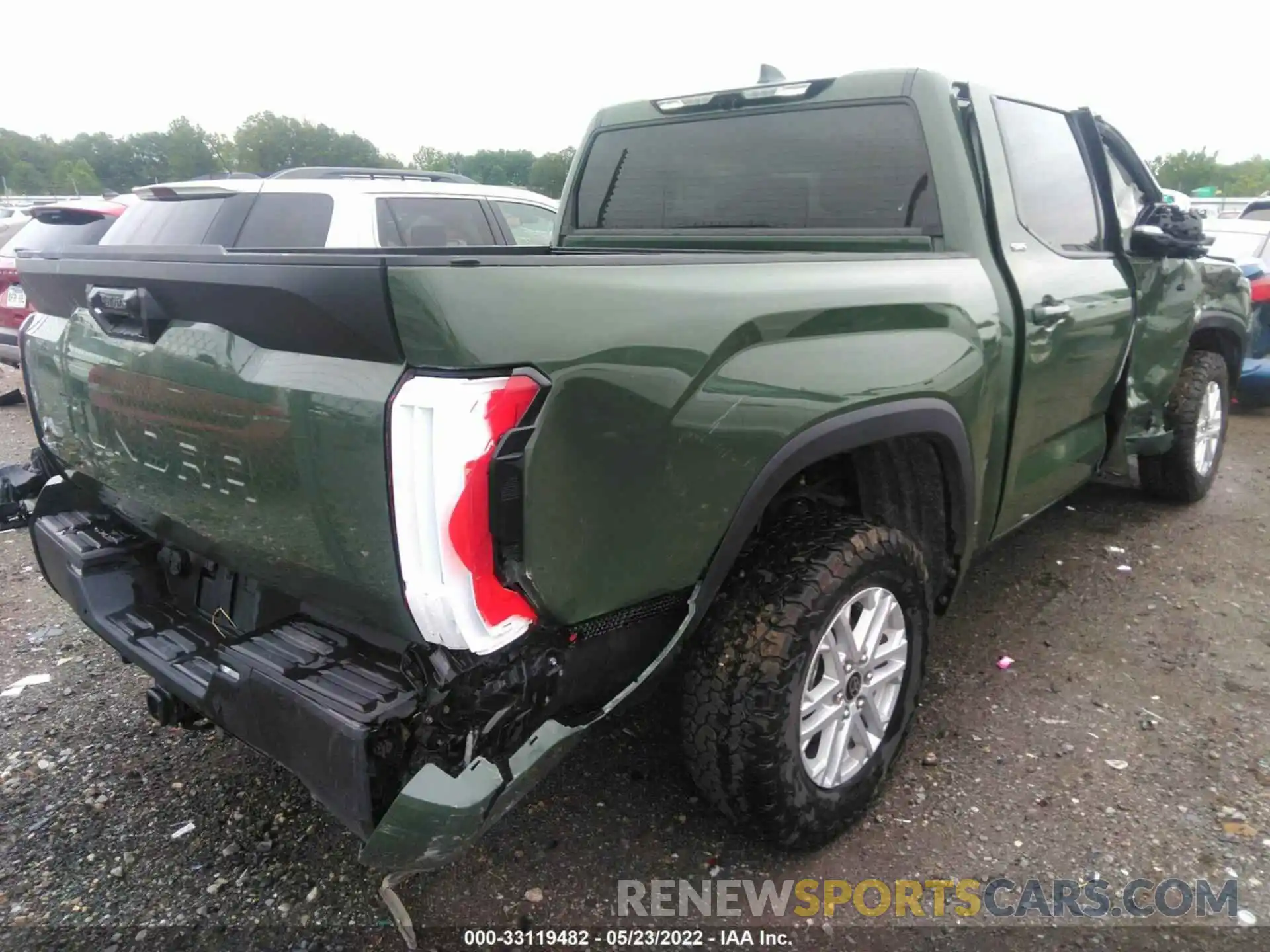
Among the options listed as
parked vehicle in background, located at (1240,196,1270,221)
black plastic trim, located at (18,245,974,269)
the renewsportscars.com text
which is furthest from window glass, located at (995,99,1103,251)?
parked vehicle in background, located at (1240,196,1270,221)

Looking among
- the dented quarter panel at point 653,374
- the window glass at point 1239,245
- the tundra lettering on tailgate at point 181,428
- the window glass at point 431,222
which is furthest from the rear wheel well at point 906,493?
the window glass at point 1239,245

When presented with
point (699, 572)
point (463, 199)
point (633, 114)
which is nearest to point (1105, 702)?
point (699, 572)

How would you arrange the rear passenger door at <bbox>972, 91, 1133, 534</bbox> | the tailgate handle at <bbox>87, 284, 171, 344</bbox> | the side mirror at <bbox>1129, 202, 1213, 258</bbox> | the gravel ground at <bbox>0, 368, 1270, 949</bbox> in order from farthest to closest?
the side mirror at <bbox>1129, 202, 1213, 258</bbox>, the rear passenger door at <bbox>972, 91, 1133, 534</bbox>, the gravel ground at <bbox>0, 368, 1270, 949</bbox>, the tailgate handle at <bbox>87, 284, 171, 344</bbox>

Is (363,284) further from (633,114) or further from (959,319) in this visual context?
(633,114)

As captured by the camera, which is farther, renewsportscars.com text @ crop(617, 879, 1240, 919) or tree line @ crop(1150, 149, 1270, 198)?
tree line @ crop(1150, 149, 1270, 198)

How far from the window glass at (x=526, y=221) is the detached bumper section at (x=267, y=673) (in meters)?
4.71

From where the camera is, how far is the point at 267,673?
1.72 metres

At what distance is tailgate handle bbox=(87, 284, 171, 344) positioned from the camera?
→ 1.84 meters

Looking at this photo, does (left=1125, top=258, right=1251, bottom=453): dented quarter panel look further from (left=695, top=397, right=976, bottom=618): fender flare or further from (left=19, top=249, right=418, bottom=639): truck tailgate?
(left=19, top=249, right=418, bottom=639): truck tailgate

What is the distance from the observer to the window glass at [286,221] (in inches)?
209

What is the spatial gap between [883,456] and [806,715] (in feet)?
2.63

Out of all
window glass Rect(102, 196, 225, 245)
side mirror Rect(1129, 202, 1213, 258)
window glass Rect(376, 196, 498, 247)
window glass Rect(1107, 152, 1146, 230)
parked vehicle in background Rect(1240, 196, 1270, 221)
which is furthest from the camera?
parked vehicle in background Rect(1240, 196, 1270, 221)

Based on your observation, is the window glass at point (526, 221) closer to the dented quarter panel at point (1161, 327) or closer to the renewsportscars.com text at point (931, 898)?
the dented quarter panel at point (1161, 327)

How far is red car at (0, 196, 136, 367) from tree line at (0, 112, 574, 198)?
47.6 metres
